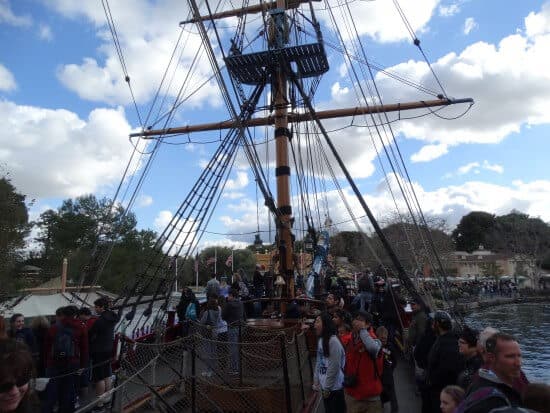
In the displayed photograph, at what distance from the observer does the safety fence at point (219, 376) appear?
5426 mm

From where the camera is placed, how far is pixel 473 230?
66.1 meters

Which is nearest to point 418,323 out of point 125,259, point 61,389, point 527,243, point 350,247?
point 61,389

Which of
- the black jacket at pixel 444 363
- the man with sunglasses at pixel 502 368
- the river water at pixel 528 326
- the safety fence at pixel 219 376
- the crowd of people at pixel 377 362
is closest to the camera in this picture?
the man with sunglasses at pixel 502 368

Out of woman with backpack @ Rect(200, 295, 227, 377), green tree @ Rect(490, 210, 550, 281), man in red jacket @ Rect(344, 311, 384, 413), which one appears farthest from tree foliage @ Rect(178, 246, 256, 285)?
man in red jacket @ Rect(344, 311, 384, 413)

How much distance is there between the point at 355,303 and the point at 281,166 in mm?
4453

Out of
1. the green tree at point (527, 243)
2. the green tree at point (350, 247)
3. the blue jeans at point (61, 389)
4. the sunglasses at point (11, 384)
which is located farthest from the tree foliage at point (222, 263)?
the sunglasses at point (11, 384)

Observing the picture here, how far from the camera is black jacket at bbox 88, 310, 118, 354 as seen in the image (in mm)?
5996

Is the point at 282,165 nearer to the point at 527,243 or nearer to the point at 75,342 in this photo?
the point at 75,342

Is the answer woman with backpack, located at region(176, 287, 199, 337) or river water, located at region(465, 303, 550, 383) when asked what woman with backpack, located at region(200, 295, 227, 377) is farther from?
river water, located at region(465, 303, 550, 383)

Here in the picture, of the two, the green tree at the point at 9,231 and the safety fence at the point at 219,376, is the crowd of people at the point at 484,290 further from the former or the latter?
the safety fence at the point at 219,376

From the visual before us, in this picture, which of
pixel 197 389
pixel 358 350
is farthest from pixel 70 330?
pixel 358 350

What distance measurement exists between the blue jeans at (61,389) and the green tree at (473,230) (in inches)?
2585

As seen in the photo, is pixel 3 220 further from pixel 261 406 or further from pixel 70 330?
pixel 261 406

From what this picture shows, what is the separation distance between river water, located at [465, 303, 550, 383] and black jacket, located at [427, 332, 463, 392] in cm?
860
